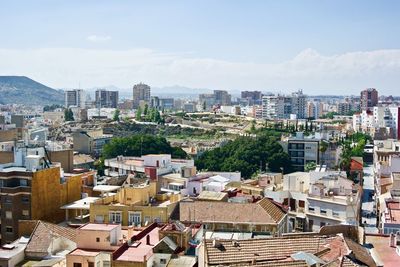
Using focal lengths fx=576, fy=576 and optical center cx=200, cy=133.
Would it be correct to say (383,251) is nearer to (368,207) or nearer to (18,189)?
(18,189)

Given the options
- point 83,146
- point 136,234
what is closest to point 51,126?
point 83,146

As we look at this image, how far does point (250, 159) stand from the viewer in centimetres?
7206

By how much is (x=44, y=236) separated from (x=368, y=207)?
110 feet

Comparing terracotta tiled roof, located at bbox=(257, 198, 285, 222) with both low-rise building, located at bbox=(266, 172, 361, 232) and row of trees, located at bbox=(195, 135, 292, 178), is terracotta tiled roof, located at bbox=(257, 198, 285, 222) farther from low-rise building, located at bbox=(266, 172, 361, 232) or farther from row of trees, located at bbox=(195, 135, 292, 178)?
row of trees, located at bbox=(195, 135, 292, 178)

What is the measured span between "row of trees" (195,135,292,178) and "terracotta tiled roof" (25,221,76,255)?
41.4m

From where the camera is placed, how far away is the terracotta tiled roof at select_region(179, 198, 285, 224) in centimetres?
3356

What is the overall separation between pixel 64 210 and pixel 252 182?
18455 mm

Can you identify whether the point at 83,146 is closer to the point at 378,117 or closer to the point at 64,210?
the point at 64,210

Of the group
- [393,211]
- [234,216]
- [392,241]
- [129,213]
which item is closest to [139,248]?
[129,213]

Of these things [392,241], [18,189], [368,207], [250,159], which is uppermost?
[18,189]

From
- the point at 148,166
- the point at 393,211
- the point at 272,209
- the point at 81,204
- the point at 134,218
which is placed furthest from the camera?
the point at 148,166

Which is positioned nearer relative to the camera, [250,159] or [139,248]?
[139,248]

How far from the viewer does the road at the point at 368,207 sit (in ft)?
137

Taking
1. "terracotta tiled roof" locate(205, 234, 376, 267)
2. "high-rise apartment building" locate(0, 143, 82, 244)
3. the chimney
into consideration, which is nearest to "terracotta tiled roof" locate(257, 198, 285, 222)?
the chimney
